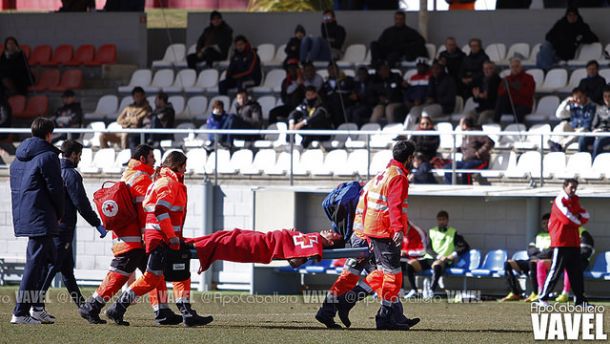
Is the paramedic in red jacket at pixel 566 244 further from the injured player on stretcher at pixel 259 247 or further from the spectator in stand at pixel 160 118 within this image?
the spectator in stand at pixel 160 118

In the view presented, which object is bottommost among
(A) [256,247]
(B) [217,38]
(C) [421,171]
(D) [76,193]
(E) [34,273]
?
(E) [34,273]

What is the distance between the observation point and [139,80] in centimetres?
2547

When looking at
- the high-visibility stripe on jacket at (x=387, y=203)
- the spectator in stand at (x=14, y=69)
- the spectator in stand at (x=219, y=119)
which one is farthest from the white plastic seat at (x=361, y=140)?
the high-visibility stripe on jacket at (x=387, y=203)

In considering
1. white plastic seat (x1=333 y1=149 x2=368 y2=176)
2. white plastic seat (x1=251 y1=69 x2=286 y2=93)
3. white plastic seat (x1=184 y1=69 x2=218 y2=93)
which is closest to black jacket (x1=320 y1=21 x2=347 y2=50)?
white plastic seat (x1=251 y1=69 x2=286 y2=93)

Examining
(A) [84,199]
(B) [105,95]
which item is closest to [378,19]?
(B) [105,95]

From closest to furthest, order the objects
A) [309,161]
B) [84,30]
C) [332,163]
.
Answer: [332,163] → [309,161] → [84,30]

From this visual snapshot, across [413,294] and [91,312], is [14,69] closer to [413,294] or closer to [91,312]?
[413,294]

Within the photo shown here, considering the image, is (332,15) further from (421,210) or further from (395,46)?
(421,210)

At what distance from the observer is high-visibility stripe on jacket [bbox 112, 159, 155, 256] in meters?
12.7

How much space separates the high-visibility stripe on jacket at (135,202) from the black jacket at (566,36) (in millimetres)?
11864

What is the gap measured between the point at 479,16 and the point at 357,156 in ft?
19.8

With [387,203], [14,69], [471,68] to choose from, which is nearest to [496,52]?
[471,68]

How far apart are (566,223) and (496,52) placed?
8.26m

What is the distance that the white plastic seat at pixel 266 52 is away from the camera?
25.6 m
